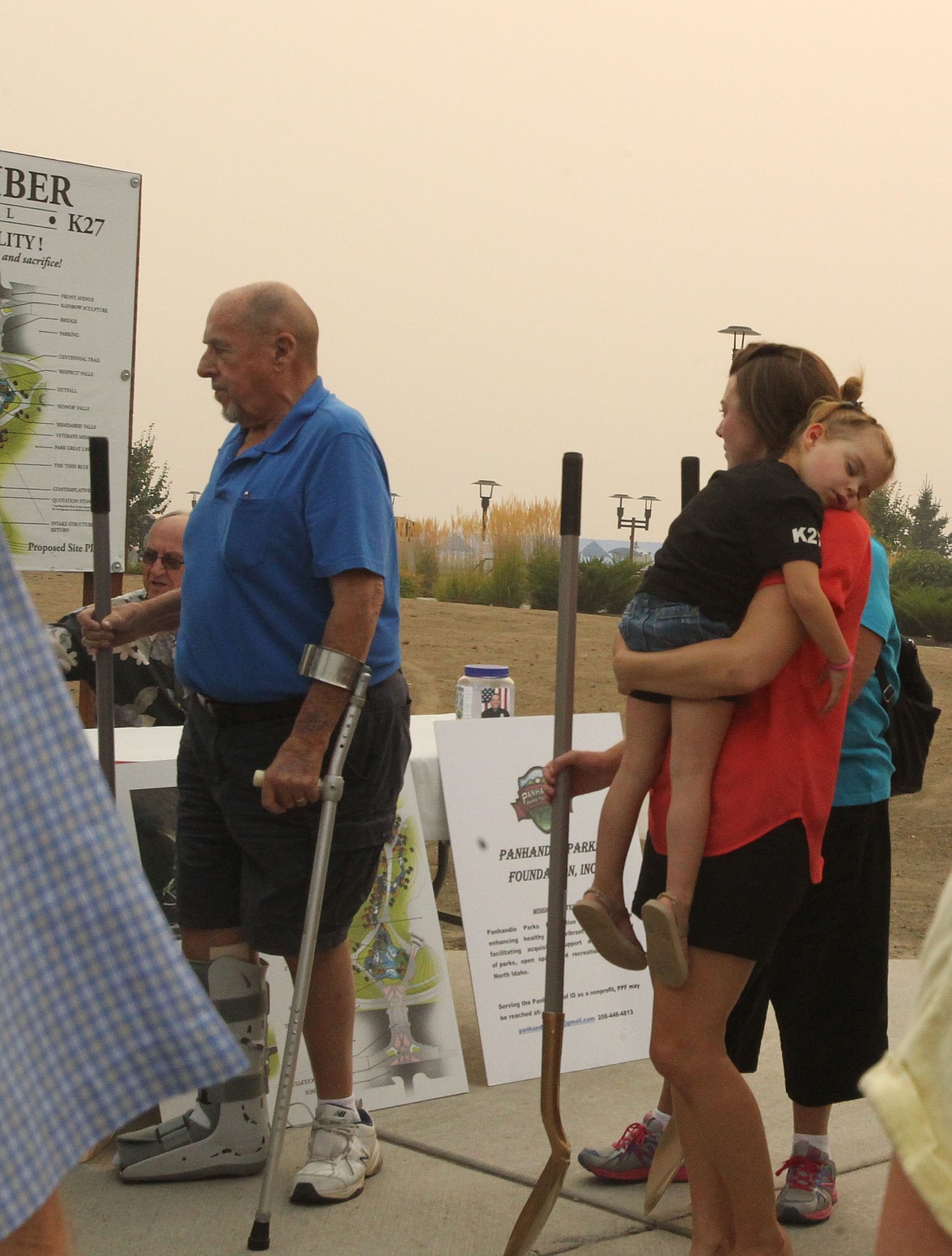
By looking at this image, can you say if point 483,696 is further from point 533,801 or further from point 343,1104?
point 343,1104

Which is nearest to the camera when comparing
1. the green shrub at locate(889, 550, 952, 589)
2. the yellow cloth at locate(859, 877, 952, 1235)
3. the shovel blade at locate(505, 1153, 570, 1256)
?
the yellow cloth at locate(859, 877, 952, 1235)

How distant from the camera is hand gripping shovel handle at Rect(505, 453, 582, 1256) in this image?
2682 millimetres

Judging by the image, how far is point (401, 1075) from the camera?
12.9 ft

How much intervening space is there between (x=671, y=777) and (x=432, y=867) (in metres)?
6.67

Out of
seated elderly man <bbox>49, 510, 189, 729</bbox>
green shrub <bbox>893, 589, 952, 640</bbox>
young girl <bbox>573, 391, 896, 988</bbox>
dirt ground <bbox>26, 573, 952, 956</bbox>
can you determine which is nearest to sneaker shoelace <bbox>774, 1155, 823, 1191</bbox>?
young girl <bbox>573, 391, 896, 988</bbox>

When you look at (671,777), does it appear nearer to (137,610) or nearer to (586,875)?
(137,610)

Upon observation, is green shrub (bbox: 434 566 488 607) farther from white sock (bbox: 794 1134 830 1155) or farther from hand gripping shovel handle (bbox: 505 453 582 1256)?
hand gripping shovel handle (bbox: 505 453 582 1256)

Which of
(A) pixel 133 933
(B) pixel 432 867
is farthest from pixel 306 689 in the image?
(B) pixel 432 867

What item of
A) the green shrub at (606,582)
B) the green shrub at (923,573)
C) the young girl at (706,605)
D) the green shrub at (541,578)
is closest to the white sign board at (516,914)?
the young girl at (706,605)

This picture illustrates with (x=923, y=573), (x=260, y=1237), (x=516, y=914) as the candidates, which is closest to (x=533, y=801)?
(x=516, y=914)

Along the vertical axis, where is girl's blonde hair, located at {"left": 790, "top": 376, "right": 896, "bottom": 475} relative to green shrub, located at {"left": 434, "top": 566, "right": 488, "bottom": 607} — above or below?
above

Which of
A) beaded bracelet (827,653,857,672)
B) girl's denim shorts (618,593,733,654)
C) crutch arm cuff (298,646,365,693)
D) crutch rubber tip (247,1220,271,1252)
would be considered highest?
girl's denim shorts (618,593,733,654)

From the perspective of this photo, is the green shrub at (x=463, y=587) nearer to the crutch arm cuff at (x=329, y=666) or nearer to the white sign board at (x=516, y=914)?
the white sign board at (x=516, y=914)

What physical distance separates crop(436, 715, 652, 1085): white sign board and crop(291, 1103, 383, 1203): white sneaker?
0.82 metres
